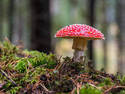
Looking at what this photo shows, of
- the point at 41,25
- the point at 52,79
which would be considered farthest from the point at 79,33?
the point at 41,25

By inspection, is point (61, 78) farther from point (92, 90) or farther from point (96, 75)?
point (96, 75)

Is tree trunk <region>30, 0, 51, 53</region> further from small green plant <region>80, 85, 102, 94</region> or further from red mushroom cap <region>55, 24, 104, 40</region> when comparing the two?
small green plant <region>80, 85, 102, 94</region>

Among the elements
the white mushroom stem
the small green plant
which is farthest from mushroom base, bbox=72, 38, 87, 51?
the small green plant

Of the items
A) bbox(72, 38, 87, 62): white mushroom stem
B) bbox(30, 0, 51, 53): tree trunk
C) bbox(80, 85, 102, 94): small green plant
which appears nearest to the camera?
bbox(80, 85, 102, 94): small green plant

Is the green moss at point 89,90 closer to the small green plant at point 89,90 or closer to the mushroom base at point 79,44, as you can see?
the small green plant at point 89,90

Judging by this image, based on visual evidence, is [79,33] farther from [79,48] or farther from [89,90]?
[89,90]

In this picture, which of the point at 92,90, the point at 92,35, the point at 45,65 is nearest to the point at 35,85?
the point at 45,65
